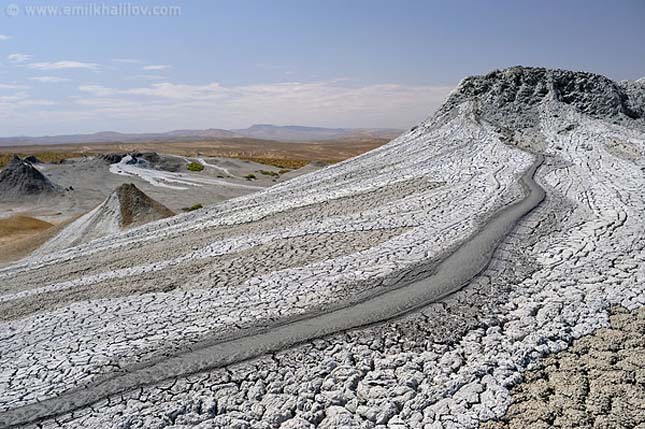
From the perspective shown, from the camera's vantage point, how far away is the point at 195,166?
7331cm

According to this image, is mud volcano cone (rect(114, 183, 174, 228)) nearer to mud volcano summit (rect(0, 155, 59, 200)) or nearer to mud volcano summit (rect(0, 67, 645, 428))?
mud volcano summit (rect(0, 67, 645, 428))

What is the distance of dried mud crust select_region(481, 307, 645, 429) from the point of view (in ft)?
18.4

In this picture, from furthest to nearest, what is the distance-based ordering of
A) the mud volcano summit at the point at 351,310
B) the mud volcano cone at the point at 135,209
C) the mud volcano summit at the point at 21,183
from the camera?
the mud volcano summit at the point at 21,183 → the mud volcano cone at the point at 135,209 → the mud volcano summit at the point at 351,310

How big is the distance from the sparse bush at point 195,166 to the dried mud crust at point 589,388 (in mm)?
68815

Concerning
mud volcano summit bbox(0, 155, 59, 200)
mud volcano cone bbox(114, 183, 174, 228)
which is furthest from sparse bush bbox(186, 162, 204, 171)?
mud volcano cone bbox(114, 183, 174, 228)

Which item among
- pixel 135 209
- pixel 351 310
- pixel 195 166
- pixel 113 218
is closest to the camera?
pixel 351 310

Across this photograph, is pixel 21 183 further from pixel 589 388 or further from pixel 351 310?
pixel 589 388

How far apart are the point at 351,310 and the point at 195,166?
6828cm

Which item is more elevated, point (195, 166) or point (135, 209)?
point (195, 166)

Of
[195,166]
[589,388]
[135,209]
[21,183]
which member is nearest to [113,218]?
[135,209]

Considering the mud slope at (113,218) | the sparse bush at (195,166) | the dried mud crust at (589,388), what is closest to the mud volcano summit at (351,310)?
the dried mud crust at (589,388)

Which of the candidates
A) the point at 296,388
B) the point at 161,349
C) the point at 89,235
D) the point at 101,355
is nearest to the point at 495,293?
the point at 296,388

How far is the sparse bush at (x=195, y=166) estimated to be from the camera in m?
72.0

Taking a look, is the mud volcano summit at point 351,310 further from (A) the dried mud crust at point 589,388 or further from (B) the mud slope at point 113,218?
(B) the mud slope at point 113,218
